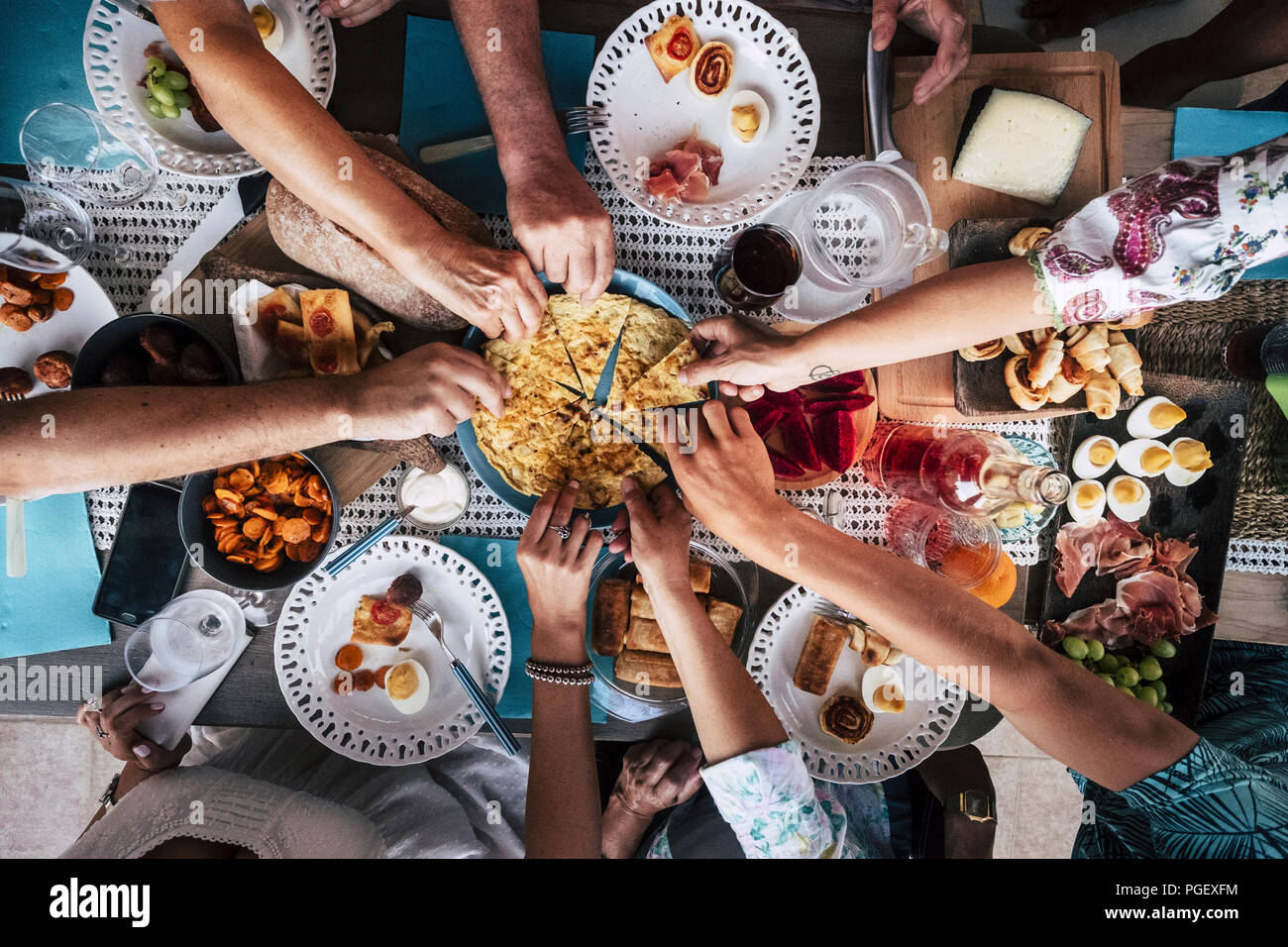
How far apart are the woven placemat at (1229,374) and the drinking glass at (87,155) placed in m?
2.52

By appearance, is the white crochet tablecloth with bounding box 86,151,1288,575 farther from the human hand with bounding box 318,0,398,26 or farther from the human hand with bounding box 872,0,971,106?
the human hand with bounding box 318,0,398,26

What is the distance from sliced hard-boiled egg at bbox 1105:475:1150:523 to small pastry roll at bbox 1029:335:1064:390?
1.42ft

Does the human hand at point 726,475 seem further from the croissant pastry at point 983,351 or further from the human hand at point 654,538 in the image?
the croissant pastry at point 983,351

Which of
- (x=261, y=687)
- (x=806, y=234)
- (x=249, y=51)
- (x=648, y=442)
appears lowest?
(x=261, y=687)

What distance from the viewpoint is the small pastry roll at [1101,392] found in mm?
1590

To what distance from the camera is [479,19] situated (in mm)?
1500

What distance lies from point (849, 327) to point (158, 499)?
1632 mm

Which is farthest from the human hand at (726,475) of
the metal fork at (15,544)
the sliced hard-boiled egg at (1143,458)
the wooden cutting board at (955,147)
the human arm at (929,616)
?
the metal fork at (15,544)

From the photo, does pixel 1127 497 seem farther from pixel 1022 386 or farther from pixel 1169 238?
pixel 1169 238

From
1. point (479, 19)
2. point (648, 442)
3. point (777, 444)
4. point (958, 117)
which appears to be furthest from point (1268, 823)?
point (479, 19)

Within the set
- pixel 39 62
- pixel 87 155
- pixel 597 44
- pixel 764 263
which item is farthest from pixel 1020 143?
pixel 39 62

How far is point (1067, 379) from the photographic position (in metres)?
1.58
